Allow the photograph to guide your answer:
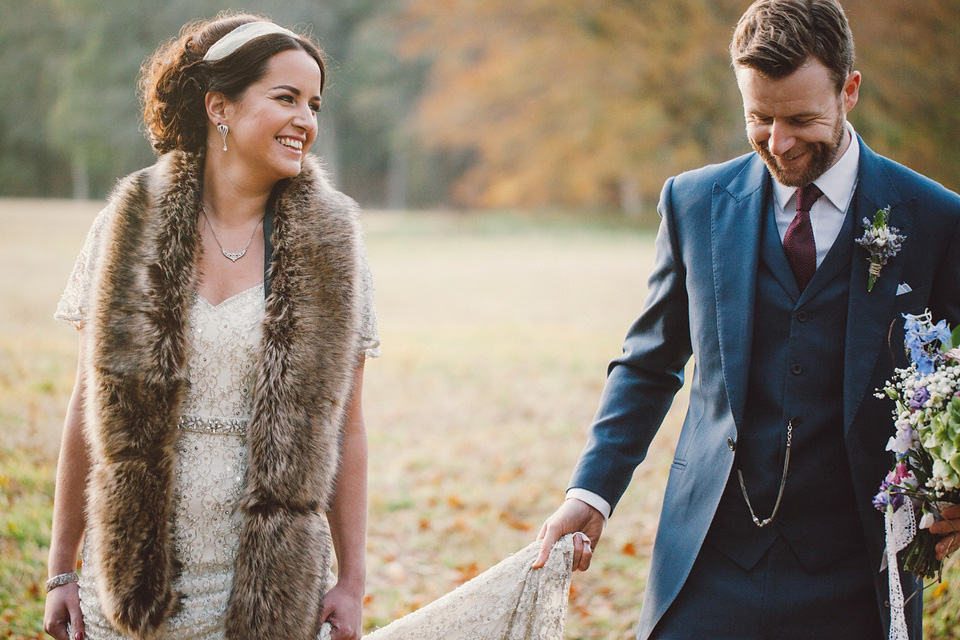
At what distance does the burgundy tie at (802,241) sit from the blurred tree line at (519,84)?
15142mm

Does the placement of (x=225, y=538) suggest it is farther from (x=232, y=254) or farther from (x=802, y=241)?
(x=802, y=241)

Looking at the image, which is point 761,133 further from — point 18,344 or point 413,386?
point 18,344

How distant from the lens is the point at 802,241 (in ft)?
7.85

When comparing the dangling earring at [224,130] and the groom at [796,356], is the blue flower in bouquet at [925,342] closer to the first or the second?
the groom at [796,356]

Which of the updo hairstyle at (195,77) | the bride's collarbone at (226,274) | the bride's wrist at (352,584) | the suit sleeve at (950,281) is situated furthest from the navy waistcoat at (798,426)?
the updo hairstyle at (195,77)

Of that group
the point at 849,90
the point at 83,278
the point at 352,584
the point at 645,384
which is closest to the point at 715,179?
the point at 849,90

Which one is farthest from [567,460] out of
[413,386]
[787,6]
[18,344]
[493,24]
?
[493,24]

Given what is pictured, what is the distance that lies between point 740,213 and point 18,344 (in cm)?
1031

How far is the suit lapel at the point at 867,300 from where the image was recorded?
2.24 m

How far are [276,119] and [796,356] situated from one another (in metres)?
1.65

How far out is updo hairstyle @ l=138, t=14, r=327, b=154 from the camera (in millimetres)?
2686

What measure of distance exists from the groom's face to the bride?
1.22 meters

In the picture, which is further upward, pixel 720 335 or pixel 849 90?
pixel 849 90

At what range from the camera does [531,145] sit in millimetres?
29344
